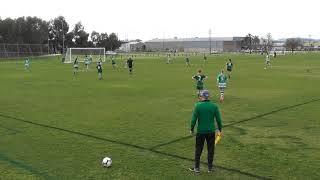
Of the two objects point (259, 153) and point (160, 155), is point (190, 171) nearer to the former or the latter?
point (160, 155)

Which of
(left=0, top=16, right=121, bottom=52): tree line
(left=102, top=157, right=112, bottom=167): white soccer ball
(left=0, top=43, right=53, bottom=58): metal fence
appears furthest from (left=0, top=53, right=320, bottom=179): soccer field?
(left=0, top=16, right=121, bottom=52): tree line

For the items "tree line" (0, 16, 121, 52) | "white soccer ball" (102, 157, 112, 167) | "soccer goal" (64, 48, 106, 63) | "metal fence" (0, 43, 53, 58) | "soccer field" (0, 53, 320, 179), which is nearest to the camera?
"soccer field" (0, 53, 320, 179)

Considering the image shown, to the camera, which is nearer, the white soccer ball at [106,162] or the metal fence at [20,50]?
the white soccer ball at [106,162]

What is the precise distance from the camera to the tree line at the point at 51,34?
371 feet

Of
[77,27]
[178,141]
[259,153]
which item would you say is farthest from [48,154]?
[77,27]

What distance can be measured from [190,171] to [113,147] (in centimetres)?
314

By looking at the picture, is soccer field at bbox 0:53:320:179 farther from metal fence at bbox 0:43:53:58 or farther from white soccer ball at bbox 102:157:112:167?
metal fence at bbox 0:43:53:58

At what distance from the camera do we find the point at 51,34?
135 m

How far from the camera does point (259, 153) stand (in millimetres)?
11781

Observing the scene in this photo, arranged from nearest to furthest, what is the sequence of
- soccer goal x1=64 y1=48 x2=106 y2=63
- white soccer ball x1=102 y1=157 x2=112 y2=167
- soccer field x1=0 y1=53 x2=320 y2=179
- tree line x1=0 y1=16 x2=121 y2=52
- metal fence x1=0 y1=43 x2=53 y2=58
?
1. soccer field x1=0 y1=53 x2=320 y2=179
2. white soccer ball x1=102 y1=157 x2=112 y2=167
3. soccer goal x1=64 y1=48 x2=106 y2=63
4. metal fence x1=0 y1=43 x2=53 y2=58
5. tree line x1=0 y1=16 x2=121 y2=52

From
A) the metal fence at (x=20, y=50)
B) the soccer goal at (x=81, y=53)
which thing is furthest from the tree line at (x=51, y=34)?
the soccer goal at (x=81, y=53)

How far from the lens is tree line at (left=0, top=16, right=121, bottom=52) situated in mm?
113000

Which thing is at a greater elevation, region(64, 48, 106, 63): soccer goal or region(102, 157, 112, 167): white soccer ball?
region(64, 48, 106, 63): soccer goal

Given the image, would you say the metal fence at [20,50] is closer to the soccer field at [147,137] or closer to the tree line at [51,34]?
the tree line at [51,34]
